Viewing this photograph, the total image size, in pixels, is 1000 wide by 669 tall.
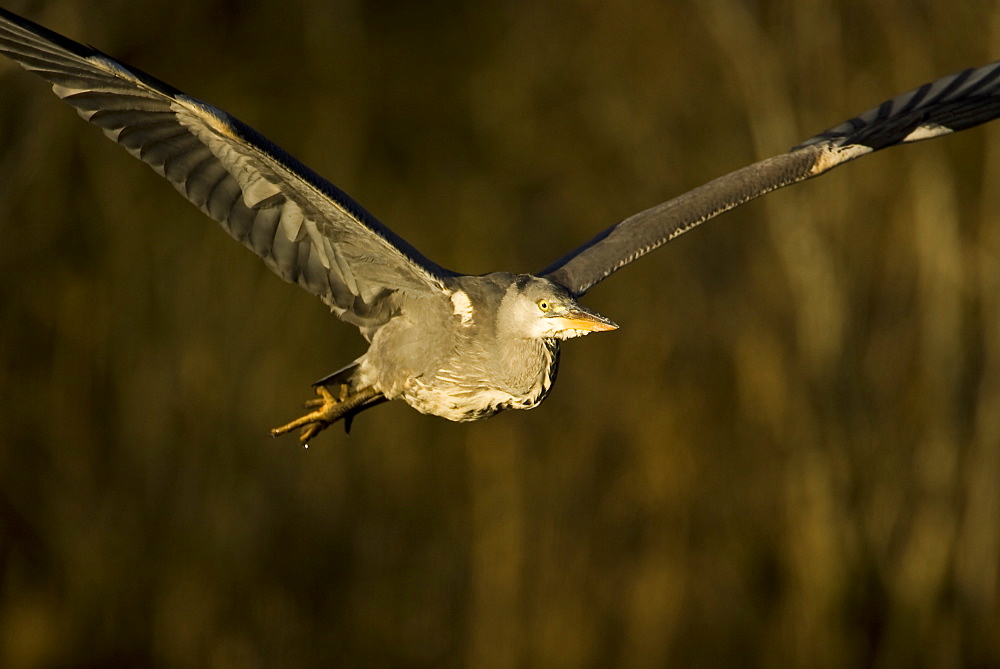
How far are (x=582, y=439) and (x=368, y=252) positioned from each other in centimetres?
413

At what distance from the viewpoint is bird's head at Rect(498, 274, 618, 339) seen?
5.04m

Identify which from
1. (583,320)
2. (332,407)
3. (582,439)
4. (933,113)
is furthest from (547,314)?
(582,439)

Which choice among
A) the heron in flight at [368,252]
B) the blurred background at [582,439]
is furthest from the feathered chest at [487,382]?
the blurred background at [582,439]

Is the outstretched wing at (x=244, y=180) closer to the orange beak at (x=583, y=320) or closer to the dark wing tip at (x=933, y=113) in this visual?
the orange beak at (x=583, y=320)

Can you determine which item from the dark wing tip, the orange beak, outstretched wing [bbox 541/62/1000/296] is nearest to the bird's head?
the orange beak

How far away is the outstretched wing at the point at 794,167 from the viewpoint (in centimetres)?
597

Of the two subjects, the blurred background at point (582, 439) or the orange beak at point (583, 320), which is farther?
the blurred background at point (582, 439)

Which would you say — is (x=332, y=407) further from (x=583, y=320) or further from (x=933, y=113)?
(x=933, y=113)

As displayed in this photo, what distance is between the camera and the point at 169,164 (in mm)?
5148

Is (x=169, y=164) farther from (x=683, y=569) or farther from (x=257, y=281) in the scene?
(x=683, y=569)

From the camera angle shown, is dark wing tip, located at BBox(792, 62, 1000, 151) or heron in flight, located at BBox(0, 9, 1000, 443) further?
dark wing tip, located at BBox(792, 62, 1000, 151)

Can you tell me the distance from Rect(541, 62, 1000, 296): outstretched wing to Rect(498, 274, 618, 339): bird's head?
66 cm

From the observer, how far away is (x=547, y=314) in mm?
5090

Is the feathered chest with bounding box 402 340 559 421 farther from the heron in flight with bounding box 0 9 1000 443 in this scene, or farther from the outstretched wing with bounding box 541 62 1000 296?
the outstretched wing with bounding box 541 62 1000 296
